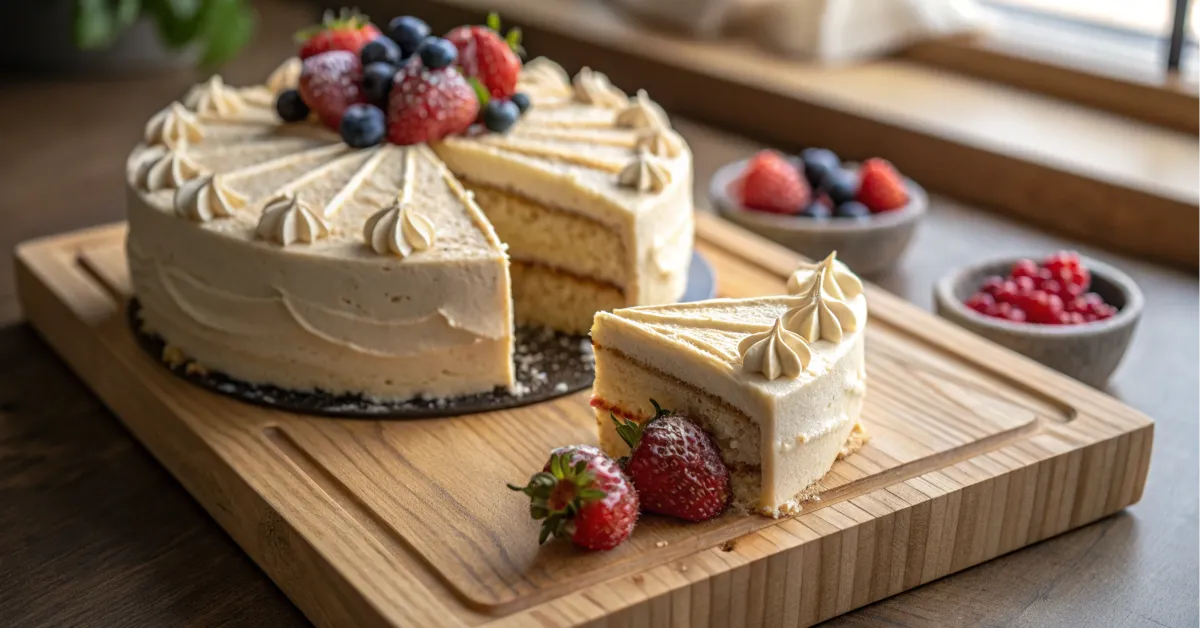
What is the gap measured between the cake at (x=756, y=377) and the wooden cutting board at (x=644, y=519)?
9 centimetres

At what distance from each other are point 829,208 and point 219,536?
83.0 inches

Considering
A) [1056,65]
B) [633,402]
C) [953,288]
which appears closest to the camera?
[633,402]

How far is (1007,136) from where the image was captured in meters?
4.73

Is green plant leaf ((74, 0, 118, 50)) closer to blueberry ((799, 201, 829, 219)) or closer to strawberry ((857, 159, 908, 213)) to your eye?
blueberry ((799, 201, 829, 219))

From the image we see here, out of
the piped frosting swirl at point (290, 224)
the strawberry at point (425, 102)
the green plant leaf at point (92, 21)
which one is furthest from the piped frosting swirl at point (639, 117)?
the green plant leaf at point (92, 21)

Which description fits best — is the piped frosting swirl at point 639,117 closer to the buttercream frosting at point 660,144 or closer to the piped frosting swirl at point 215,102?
the buttercream frosting at point 660,144

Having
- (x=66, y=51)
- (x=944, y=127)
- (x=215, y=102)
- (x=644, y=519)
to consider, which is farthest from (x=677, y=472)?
(x=66, y=51)

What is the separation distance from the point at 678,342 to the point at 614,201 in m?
0.72

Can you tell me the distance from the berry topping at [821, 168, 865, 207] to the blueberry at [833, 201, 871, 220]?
3cm

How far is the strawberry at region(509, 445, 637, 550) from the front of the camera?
2.45 meters

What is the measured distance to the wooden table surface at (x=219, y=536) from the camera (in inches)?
105

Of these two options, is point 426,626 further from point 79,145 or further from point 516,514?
point 79,145

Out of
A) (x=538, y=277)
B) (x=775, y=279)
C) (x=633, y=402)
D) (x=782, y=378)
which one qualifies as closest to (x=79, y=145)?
(x=538, y=277)

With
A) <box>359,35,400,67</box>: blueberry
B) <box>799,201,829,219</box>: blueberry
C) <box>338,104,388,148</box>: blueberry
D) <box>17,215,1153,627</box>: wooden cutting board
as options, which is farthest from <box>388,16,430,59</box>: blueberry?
<box>799,201,829,219</box>: blueberry
